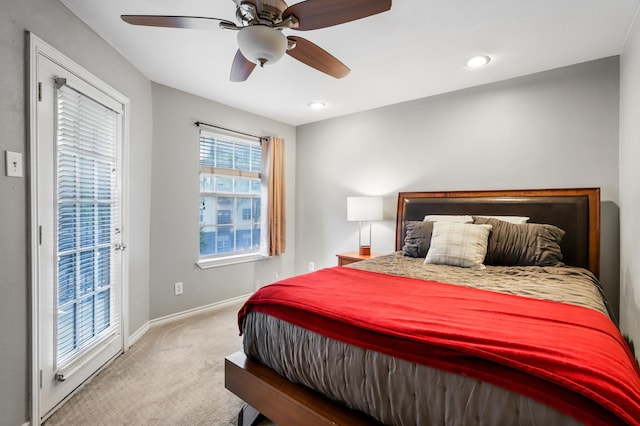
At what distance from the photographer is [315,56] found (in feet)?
5.88

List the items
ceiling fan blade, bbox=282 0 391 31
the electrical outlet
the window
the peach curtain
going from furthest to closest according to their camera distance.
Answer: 1. the peach curtain
2. the window
3. the electrical outlet
4. ceiling fan blade, bbox=282 0 391 31

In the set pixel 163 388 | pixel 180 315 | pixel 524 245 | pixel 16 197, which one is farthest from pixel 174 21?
pixel 180 315

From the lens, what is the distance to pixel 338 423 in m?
1.18

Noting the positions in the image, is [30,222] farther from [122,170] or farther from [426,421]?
[426,421]

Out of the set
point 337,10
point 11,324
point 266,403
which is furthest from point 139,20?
point 266,403

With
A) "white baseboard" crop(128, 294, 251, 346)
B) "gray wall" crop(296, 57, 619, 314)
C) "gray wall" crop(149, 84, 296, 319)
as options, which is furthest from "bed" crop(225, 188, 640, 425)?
"gray wall" crop(149, 84, 296, 319)

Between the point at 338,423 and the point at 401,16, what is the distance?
222cm

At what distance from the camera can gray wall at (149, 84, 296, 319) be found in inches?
118

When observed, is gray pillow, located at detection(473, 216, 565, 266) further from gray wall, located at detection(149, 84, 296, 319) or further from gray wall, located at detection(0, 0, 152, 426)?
gray wall, located at detection(0, 0, 152, 426)

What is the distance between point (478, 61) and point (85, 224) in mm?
3194

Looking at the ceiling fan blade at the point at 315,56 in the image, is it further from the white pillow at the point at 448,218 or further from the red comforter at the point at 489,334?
the white pillow at the point at 448,218

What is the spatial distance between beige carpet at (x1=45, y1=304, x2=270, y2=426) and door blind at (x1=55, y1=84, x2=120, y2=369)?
0.89ft

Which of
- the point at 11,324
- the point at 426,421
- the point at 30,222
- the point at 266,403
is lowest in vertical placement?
the point at 266,403

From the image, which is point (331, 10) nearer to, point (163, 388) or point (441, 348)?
point (441, 348)
